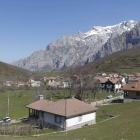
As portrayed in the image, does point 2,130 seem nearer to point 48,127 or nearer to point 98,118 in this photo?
point 48,127

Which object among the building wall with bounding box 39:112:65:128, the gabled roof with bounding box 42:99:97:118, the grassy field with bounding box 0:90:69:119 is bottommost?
the grassy field with bounding box 0:90:69:119

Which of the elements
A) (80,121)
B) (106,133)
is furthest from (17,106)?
(106,133)

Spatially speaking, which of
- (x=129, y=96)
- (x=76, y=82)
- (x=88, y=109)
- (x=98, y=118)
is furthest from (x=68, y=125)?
(x=76, y=82)

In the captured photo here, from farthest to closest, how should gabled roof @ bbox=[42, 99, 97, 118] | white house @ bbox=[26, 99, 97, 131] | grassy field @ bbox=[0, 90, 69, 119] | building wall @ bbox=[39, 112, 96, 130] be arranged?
1. grassy field @ bbox=[0, 90, 69, 119]
2. gabled roof @ bbox=[42, 99, 97, 118]
3. white house @ bbox=[26, 99, 97, 131]
4. building wall @ bbox=[39, 112, 96, 130]

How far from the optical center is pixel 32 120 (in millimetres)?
33312

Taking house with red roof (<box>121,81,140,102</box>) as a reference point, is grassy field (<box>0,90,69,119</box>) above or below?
below

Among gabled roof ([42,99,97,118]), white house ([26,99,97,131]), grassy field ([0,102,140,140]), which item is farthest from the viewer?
gabled roof ([42,99,97,118])

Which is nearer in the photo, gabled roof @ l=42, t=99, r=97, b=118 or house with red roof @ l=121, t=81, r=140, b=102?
gabled roof @ l=42, t=99, r=97, b=118

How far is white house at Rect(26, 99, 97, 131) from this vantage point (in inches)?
1103

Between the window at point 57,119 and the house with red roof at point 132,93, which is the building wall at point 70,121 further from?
the house with red roof at point 132,93

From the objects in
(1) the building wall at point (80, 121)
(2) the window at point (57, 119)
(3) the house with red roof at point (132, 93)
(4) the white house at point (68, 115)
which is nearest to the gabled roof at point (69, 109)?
(4) the white house at point (68, 115)

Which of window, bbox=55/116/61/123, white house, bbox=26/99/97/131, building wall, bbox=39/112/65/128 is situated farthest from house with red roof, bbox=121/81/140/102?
window, bbox=55/116/61/123

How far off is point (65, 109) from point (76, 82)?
143ft

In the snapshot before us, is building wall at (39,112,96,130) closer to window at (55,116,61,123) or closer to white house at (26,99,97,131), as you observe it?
white house at (26,99,97,131)
